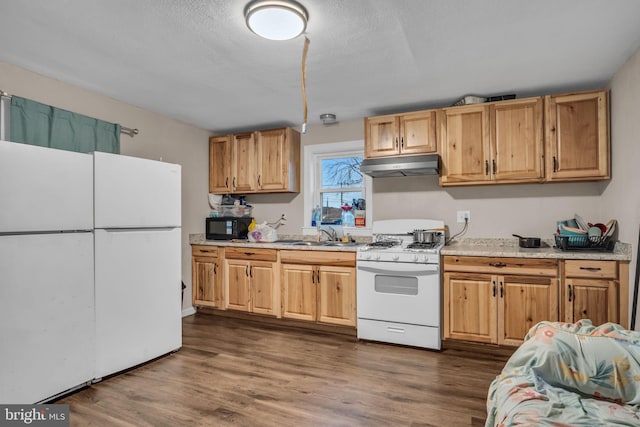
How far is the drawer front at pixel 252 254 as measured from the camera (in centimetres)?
393

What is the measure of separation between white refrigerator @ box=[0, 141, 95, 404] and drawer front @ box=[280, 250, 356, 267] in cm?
184

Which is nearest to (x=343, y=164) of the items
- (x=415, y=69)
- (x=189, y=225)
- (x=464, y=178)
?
(x=464, y=178)

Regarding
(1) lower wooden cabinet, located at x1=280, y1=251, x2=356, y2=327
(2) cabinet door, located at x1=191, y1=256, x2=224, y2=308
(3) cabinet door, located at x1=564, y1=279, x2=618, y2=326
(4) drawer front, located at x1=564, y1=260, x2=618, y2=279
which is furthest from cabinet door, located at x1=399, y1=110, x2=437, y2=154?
(2) cabinet door, located at x1=191, y1=256, x2=224, y2=308

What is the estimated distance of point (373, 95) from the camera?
3.40 metres

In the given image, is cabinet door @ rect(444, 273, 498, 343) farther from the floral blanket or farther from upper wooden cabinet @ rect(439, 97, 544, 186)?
the floral blanket

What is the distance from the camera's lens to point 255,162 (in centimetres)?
444

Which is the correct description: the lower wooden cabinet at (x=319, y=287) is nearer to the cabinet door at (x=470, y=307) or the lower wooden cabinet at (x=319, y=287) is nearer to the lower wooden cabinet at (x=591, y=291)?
the cabinet door at (x=470, y=307)

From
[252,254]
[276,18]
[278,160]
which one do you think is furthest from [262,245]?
[276,18]

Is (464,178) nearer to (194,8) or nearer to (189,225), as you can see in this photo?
(194,8)

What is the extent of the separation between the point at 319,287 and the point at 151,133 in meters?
2.44

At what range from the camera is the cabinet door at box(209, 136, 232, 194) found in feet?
15.1

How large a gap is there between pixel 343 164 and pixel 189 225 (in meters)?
2.03

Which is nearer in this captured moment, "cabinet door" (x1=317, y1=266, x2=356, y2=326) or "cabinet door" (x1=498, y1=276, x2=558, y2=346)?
"cabinet door" (x1=498, y1=276, x2=558, y2=346)

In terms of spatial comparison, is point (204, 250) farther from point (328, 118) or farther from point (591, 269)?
point (591, 269)
